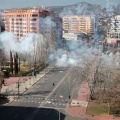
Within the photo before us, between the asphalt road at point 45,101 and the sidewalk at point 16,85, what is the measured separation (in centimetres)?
80

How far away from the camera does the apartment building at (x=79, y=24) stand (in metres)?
110

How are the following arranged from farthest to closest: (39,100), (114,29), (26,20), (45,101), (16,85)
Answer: (114,29) → (26,20) → (16,85) → (39,100) → (45,101)

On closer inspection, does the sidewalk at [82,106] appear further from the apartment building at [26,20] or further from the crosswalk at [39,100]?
the apartment building at [26,20]

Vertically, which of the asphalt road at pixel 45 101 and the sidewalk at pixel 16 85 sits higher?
the sidewalk at pixel 16 85

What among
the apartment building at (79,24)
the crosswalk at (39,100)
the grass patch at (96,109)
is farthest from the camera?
the apartment building at (79,24)

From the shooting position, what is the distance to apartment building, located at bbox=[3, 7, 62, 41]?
261ft

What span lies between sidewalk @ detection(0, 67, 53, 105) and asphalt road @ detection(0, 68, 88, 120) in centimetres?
80

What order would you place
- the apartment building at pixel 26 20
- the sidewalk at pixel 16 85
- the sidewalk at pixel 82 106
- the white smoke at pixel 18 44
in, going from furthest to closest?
the apartment building at pixel 26 20 → the white smoke at pixel 18 44 → the sidewalk at pixel 16 85 → the sidewalk at pixel 82 106

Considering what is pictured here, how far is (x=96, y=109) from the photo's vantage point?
35.6 m

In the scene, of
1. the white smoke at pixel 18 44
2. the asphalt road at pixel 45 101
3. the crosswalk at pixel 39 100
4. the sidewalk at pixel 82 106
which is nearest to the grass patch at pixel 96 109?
the sidewalk at pixel 82 106

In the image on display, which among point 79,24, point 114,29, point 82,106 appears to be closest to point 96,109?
point 82,106

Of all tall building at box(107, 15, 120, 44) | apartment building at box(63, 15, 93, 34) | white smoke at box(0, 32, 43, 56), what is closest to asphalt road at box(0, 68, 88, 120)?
white smoke at box(0, 32, 43, 56)

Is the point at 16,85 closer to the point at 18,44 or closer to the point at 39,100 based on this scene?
the point at 39,100

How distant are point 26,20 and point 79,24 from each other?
37257mm
